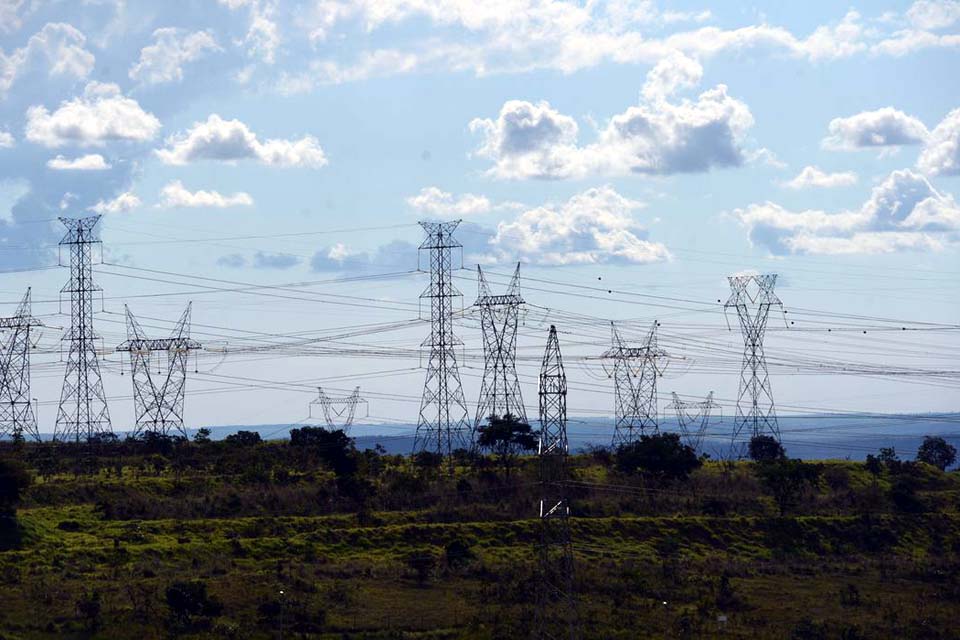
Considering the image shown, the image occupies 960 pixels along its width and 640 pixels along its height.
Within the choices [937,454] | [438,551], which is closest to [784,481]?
[438,551]

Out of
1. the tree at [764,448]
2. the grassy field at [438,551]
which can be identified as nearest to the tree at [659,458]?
the grassy field at [438,551]

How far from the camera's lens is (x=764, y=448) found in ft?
453

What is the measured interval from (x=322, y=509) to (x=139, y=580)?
25.5 meters

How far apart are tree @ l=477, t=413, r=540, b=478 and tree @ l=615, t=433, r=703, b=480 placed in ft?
29.5

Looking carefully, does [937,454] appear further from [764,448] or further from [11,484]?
[11,484]

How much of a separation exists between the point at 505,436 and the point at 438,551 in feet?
123

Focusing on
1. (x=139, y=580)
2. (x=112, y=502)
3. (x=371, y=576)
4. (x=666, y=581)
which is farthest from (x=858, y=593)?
(x=112, y=502)

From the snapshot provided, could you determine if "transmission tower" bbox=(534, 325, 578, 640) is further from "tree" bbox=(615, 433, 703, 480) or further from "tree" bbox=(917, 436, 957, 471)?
"tree" bbox=(917, 436, 957, 471)

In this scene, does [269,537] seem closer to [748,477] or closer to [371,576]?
[371,576]

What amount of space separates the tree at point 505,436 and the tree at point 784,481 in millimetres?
21879

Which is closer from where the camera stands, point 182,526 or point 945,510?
point 182,526

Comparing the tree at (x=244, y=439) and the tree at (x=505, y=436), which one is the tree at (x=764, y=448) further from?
the tree at (x=244, y=439)

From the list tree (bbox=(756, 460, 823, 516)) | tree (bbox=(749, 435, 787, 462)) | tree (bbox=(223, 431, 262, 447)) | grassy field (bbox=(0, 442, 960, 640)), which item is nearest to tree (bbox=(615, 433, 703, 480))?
grassy field (bbox=(0, 442, 960, 640))

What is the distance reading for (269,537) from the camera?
278 ft
